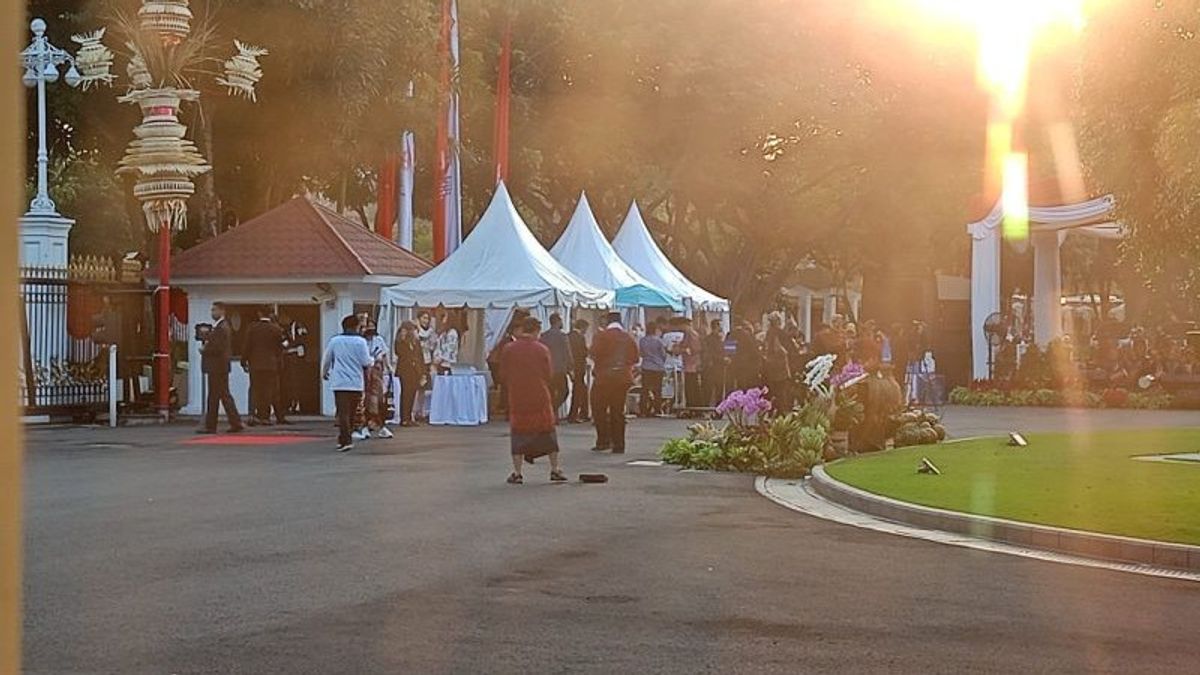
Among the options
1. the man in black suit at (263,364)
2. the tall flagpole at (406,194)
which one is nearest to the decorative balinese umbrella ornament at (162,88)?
the man in black suit at (263,364)

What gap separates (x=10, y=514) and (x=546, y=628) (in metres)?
6.19

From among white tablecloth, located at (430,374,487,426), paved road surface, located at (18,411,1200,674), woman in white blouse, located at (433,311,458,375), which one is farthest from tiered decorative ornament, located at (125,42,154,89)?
paved road surface, located at (18,411,1200,674)

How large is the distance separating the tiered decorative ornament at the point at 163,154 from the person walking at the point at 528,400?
1131 cm

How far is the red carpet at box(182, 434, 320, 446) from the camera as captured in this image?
21.4 m

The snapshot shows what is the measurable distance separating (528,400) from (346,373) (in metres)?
5.00

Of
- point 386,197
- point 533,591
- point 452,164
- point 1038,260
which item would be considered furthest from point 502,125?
point 533,591

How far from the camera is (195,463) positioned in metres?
18.3

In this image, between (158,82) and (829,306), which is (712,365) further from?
(829,306)

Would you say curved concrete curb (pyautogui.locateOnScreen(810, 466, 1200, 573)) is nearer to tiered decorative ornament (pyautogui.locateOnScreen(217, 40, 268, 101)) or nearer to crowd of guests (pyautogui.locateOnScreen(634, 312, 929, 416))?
crowd of guests (pyautogui.locateOnScreen(634, 312, 929, 416))

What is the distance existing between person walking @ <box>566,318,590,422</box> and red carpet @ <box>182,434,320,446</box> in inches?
206

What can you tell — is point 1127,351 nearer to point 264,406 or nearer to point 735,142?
point 735,142

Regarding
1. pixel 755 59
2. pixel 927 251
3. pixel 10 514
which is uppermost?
pixel 755 59

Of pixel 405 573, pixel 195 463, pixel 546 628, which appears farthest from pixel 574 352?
pixel 546 628

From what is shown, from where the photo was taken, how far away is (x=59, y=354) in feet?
85.9
